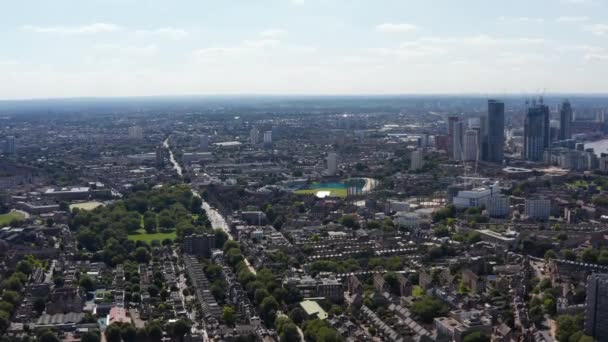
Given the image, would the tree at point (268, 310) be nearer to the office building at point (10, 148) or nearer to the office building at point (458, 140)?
the office building at point (458, 140)

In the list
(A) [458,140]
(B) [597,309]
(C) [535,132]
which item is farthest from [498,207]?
(C) [535,132]

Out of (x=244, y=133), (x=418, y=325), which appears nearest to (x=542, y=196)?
(x=418, y=325)

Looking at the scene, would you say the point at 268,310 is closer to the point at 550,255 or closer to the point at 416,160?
the point at 550,255

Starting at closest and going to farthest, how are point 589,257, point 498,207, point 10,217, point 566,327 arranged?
point 566,327, point 589,257, point 498,207, point 10,217

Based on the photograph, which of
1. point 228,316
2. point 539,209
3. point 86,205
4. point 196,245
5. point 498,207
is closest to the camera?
point 228,316

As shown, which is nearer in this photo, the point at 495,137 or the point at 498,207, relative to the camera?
the point at 498,207

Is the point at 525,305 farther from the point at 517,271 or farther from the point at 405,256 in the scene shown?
the point at 405,256

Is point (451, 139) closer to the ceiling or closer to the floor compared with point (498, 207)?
closer to the ceiling

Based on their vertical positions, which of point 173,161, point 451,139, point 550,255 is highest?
point 451,139
